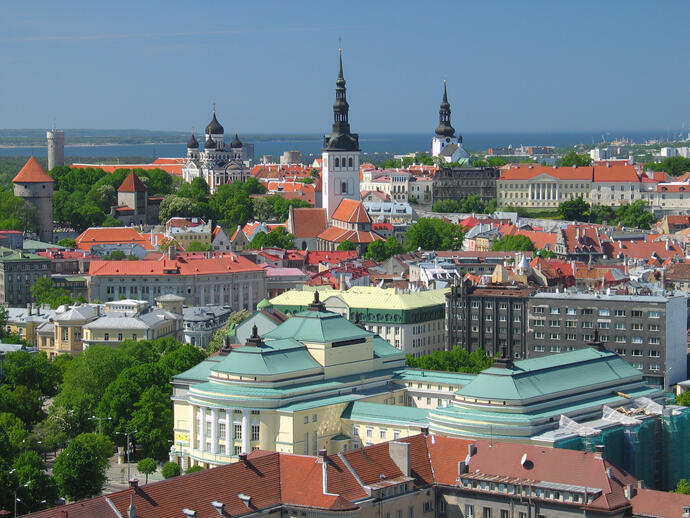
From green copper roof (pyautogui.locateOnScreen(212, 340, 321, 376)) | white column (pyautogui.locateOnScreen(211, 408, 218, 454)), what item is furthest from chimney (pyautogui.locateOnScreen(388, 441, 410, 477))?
white column (pyautogui.locateOnScreen(211, 408, 218, 454))

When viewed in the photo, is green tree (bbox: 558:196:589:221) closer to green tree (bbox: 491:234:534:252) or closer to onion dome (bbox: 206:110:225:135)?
green tree (bbox: 491:234:534:252)

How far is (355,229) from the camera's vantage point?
13400 centimetres

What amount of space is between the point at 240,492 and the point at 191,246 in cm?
8485

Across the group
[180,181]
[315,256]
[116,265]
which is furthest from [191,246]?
[180,181]

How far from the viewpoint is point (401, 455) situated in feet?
165

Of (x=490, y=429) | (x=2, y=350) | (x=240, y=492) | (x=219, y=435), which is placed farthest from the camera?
(x=2, y=350)

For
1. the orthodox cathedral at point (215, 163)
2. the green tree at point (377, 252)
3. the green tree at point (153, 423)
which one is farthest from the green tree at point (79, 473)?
the orthodox cathedral at point (215, 163)

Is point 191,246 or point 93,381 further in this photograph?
point 191,246

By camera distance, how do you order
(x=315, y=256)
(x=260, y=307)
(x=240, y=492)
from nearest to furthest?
(x=240, y=492)
(x=260, y=307)
(x=315, y=256)

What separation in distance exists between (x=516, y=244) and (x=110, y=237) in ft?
107

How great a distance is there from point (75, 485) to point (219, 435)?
6889 millimetres

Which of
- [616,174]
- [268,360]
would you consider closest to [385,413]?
[268,360]

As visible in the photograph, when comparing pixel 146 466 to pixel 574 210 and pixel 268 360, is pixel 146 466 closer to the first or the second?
pixel 268 360

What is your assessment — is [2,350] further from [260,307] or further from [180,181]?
[180,181]
